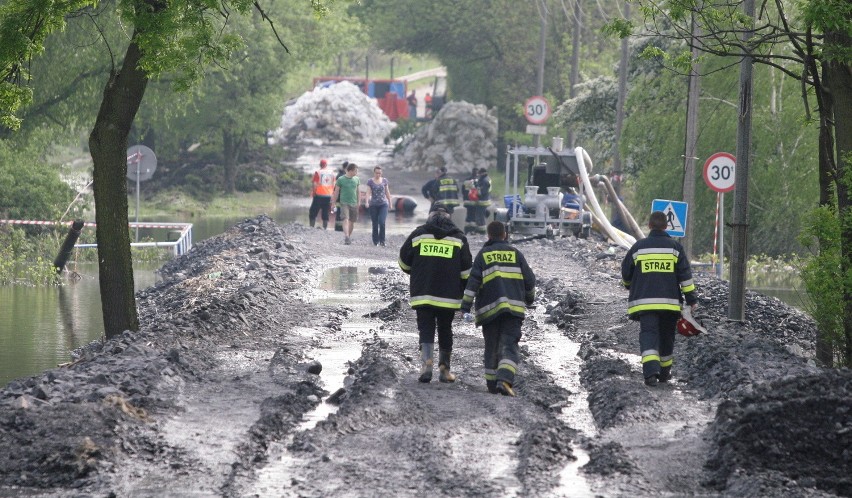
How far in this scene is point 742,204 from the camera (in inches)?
676

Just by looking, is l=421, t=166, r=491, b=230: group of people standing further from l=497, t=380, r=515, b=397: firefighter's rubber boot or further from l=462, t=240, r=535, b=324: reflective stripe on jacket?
l=497, t=380, r=515, b=397: firefighter's rubber boot

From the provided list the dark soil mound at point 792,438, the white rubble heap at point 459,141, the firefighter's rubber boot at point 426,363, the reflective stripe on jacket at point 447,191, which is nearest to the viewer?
the dark soil mound at point 792,438

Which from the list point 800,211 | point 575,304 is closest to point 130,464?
point 575,304

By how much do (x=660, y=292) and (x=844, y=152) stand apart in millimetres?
2577

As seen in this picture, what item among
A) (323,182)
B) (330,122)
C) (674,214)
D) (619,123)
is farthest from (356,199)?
(330,122)

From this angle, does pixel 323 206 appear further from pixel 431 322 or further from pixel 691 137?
pixel 431 322

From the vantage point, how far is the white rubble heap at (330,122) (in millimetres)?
76000

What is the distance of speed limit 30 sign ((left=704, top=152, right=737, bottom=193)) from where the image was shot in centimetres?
2327

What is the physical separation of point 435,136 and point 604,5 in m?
10.1

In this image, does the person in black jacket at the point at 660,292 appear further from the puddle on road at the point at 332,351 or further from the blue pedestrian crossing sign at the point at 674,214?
the blue pedestrian crossing sign at the point at 674,214

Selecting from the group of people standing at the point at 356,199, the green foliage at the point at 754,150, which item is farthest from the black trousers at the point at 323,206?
the green foliage at the point at 754,150

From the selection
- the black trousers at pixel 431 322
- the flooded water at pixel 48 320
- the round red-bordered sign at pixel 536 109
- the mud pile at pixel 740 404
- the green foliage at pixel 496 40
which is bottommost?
the flooded water at pixel 48 320

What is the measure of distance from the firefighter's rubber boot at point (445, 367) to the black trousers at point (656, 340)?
1848mm

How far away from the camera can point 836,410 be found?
9.71 metres
